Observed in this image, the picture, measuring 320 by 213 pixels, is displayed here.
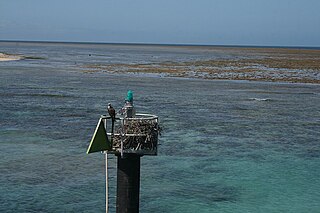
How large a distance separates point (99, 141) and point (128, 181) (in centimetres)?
90

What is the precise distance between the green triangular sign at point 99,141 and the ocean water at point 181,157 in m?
5.44

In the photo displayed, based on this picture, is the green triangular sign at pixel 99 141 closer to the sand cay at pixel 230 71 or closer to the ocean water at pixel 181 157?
the ocean water at pixel 181 157

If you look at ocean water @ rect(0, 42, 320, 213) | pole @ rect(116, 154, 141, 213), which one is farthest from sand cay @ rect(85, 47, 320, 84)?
pole @ rect(116, 154, 141, 213)

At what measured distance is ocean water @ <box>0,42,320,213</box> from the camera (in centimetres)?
1667

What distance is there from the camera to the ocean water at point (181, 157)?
54.7 feet

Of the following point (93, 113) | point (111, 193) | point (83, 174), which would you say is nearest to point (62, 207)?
point (111, 193)

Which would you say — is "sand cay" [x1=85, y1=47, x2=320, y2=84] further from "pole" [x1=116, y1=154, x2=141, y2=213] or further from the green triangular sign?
the green triangular sign

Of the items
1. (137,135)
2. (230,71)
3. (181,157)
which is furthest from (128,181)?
→ (230,71)

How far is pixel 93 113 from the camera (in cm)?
3306

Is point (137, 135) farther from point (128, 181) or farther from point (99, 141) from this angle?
point (128, 181)

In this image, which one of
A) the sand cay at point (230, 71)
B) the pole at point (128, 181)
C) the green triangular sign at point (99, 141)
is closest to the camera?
the green triangular sign at point (99, 141)

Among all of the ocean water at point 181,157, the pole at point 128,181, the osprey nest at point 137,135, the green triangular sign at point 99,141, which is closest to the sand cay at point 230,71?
the ocean water at point 181,157

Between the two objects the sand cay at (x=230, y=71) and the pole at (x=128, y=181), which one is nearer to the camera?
the pole at (x=128, y=181)

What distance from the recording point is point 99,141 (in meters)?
10.5
